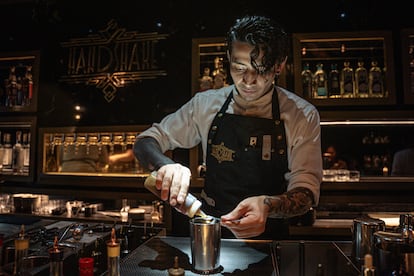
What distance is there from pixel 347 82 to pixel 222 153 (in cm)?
124

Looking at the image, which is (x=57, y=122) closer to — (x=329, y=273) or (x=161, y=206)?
(x=161, y=206)

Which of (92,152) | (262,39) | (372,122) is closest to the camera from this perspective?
(262,39)

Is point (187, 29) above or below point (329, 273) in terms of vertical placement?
above

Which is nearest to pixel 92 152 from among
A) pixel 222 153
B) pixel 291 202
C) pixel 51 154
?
pixel 51 154

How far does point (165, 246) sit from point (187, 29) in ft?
5.82

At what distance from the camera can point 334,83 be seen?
255 cm

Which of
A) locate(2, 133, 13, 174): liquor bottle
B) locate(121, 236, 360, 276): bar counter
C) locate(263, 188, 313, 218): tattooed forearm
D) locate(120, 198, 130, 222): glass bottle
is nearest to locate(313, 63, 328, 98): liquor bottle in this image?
locate(263, 188, 313, 218): tattooed forearm

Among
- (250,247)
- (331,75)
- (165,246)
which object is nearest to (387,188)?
(331,75)

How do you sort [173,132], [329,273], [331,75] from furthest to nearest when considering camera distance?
[331,75] → [173,132] → [329,273]

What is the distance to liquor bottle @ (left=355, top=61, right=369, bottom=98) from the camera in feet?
8.14

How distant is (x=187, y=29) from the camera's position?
2.64 meters

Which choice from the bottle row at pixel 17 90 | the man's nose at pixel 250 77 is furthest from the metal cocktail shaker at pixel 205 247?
the bottle row at pixel 17 90

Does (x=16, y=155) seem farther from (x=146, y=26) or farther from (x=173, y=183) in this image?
(x=173, y=183)

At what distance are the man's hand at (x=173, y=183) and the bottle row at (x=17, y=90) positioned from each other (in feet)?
6.91
